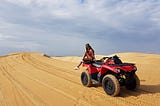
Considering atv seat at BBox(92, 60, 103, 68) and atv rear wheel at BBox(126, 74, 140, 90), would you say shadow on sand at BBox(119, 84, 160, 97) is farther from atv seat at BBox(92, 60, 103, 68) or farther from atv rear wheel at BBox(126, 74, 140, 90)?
atv seat at BBox(92, 60, 103, 68)

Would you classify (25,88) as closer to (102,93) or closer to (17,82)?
Answer: (17,82)

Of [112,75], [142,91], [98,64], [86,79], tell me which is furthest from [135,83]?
[86,79]

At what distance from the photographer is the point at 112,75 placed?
29.0 feet

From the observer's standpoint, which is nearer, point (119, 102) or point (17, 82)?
point (119, 102)

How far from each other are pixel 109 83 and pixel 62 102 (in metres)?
1.84

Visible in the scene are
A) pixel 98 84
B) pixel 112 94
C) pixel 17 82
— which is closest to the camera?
pixel 112 94

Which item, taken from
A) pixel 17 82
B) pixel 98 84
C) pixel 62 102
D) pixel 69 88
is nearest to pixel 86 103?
pixel 62 102

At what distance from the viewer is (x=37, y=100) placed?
8289 millimetres

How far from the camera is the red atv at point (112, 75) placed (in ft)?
28.7

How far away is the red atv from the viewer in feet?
28.7

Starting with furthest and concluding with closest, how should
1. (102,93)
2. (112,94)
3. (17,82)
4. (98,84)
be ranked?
(17,82) → (98,84) → (102,93) → (112,94)

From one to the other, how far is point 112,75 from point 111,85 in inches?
13.7

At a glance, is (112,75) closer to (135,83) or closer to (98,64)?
(135,83)

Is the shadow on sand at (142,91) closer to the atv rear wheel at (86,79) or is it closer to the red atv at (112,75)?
the red atv at (112,75)
